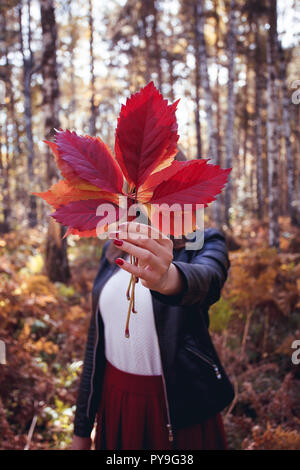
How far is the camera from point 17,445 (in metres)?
2.59

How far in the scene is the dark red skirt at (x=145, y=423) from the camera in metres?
1.57

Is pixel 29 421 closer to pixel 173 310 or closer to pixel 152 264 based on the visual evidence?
pixel 173 310

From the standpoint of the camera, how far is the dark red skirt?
157 centimetres

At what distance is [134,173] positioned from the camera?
31.3 inches

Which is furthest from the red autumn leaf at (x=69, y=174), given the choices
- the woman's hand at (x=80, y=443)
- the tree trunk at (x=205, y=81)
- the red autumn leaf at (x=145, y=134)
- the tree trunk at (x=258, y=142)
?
the tree trunk at (x=258, y=142)

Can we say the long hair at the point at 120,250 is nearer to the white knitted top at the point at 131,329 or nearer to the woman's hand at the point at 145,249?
the white knitted top at the point at 131,329

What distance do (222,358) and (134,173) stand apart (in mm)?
3176

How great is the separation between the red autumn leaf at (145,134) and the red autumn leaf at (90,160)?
0.10 feet

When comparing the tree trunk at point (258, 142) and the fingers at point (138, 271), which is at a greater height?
the tree trunk at point (258, 142)

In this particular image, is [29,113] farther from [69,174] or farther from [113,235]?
[113,235]

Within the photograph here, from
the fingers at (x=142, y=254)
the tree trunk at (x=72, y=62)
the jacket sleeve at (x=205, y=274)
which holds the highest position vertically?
the tree trunk at (x=72, y=62)

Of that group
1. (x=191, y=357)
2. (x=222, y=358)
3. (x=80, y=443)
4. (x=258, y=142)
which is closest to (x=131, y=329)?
(x=191, y=357)

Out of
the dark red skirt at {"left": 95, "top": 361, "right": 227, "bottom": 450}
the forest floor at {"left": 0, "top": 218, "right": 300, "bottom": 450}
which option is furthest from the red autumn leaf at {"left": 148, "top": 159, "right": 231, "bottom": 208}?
the forest floor at {"left": 0, "top": 218, "right": 300, "bottom": 450}

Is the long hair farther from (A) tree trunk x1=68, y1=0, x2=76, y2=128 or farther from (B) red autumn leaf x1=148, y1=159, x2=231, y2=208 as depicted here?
(A) tree trunk x1=68, y1=0, x2=76, y2=128
